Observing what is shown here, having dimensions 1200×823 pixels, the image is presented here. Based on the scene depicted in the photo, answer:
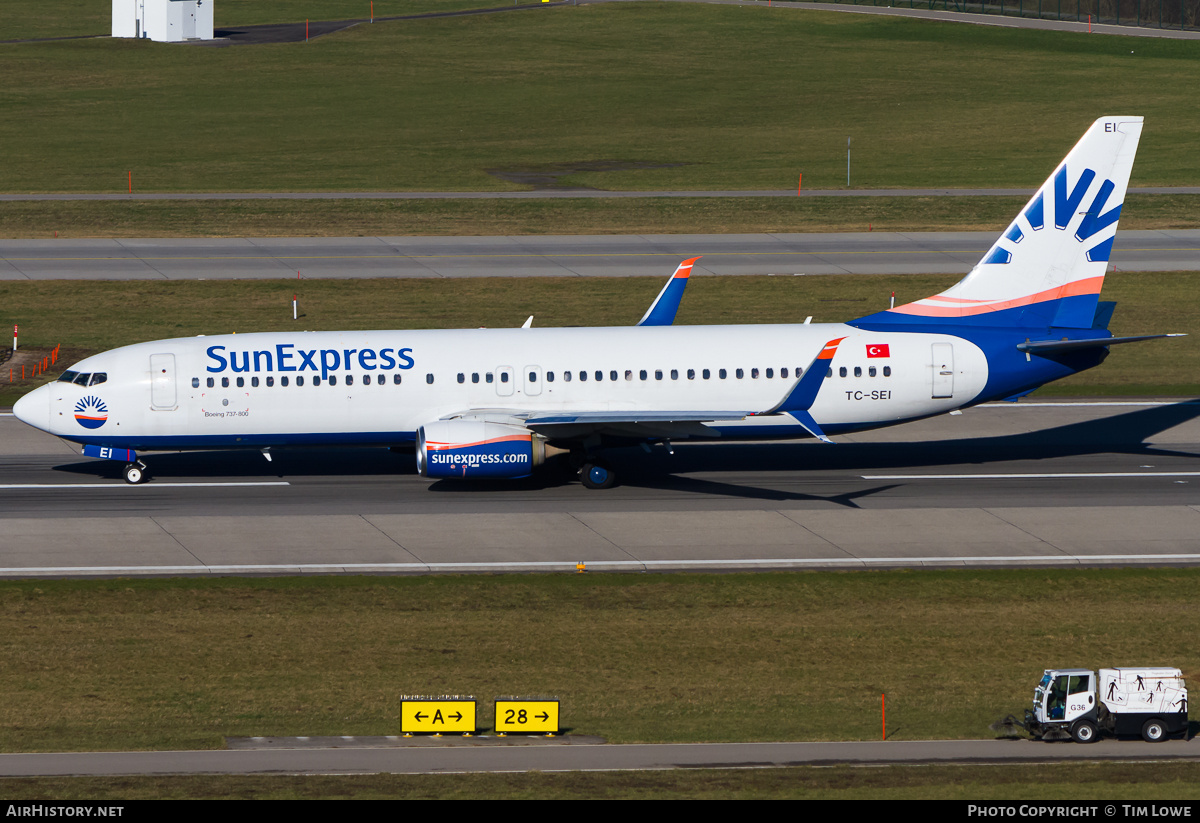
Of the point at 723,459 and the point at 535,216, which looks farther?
the point at 535,216

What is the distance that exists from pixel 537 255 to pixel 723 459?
28453mm

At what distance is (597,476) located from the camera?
4297 cm

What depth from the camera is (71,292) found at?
65.2m

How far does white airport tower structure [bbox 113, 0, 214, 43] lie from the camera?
480 ft

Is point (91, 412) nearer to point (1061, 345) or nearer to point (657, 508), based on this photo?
point (657, 508)

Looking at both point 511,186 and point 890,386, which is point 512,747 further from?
point 511,186

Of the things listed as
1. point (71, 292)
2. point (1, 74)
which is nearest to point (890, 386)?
point (71, 292)

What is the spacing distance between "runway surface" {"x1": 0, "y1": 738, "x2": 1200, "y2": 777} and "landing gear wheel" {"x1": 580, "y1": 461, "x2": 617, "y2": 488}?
55.6ft

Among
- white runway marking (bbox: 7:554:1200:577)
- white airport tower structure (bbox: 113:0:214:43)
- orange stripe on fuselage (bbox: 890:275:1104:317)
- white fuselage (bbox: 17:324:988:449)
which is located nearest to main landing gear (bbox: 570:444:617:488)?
white fuselage (bbox: 17:324:988:449)

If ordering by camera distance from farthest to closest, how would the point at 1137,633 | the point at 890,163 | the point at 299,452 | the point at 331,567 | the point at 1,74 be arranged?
the point at 1,74 < the point at 890,163 < the point at 299,452 < the point at 331,567 < the point at 1137,633

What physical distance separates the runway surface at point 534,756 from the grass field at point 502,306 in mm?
30625

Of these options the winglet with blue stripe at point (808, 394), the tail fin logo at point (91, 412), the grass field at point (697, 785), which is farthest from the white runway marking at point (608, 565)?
the grass field at point (697, 785)

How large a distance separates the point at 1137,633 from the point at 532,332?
1861 cm

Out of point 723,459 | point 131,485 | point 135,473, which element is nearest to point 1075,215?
point 723,459
